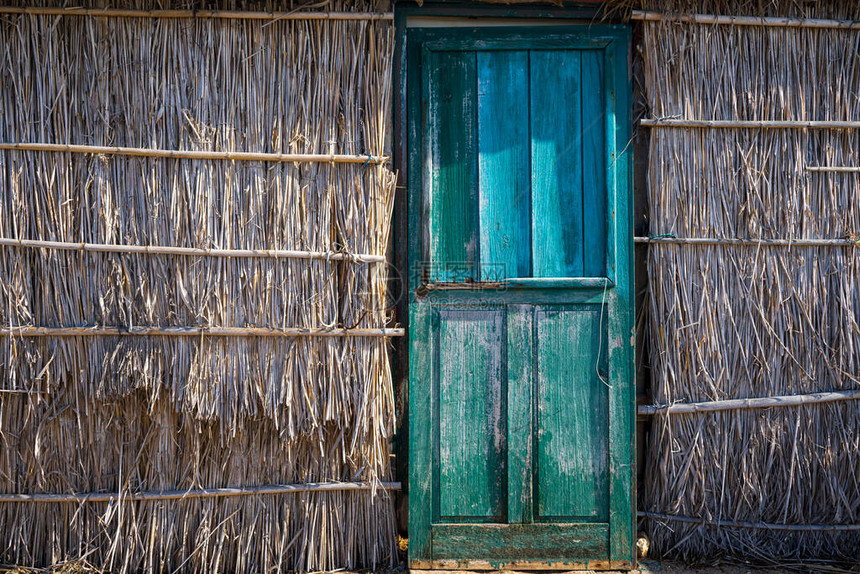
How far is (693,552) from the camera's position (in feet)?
9.70

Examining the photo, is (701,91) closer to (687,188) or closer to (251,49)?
(687,188)

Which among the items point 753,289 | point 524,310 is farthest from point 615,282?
point 753,289

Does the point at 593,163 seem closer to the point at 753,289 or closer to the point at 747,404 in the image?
the point at 753,289

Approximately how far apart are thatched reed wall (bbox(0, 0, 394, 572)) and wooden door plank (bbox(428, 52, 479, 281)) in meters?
0.22

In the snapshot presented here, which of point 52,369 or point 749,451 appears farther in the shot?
point 749,451

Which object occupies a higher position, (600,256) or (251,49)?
(251,49)

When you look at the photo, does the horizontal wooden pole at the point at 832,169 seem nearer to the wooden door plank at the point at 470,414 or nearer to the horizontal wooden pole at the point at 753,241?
the horizontal wooden pole at the point at 753,241

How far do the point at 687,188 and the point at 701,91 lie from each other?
0.44 m

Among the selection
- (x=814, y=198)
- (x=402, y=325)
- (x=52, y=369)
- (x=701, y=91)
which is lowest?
(x=52, y=369)

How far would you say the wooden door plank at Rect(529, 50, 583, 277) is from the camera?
2.83m

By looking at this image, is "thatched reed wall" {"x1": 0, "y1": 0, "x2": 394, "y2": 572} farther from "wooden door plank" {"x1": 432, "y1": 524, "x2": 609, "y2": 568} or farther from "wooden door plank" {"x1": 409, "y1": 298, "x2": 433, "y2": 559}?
"wooden door plank" {"x1": 432, "y1": 524, "x2": 609, "y2": 568}

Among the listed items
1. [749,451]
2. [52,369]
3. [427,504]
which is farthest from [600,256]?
[52,369]

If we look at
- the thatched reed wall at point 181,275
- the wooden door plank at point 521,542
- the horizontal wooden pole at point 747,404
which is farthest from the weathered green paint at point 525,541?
the horizontal wooden pole at point 747,404

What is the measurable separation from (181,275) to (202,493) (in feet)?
3.15
